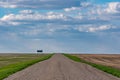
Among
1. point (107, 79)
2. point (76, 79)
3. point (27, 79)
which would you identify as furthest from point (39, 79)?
point (107, 79)

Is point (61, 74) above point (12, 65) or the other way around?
the other way around

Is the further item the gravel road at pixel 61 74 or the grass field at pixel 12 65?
the grass field at pixel 12 65

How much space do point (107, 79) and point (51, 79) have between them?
15.1 ft

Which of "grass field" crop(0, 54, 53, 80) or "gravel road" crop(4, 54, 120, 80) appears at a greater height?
"grass field" crop(0, 54, 53, 80)

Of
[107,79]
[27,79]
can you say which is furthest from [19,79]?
[107,79]

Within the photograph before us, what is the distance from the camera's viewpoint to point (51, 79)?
29031 millimetres

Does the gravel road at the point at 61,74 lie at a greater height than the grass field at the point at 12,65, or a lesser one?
lesser

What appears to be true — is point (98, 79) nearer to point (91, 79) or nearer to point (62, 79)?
point (91, 79)

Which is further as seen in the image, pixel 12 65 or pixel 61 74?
pixel 12 65

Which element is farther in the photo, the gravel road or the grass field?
the grass field

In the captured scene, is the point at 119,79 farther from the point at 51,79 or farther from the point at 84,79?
the point at 51,79

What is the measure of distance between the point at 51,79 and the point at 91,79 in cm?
316

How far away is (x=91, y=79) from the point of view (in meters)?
29.6

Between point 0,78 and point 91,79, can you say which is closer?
point 91,79
